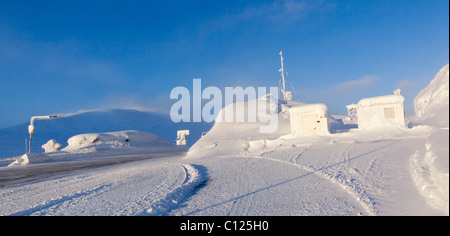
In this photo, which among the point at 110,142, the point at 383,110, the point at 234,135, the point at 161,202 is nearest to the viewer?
the point at 161,202

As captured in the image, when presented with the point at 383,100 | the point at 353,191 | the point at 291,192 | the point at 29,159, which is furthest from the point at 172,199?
the point at 29,159

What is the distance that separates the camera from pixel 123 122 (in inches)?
3159

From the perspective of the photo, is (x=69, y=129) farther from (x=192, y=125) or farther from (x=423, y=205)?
(x=423, y=205)

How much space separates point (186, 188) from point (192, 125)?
272 feet

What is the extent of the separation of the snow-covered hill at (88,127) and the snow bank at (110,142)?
667 inches

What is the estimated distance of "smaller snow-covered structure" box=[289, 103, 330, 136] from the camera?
693 inches

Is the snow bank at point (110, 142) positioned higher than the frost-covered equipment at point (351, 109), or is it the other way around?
the frost-covered equipment at point (351, 109)

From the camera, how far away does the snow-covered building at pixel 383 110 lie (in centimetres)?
1669

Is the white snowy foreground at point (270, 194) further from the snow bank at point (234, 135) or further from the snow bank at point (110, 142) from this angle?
the snow bank at point (110, 142)

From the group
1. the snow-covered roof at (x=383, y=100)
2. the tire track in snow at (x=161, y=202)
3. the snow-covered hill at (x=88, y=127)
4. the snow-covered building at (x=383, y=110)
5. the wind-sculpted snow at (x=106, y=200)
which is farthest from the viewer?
the snow-covered hill at (x=88, y=127)

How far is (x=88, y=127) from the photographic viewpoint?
223ft

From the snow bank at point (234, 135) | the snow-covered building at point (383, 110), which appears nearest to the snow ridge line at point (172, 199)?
the snow bank at point (234, 135)

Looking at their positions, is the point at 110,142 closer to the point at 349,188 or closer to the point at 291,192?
the point at 291,192

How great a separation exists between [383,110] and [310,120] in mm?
4988
